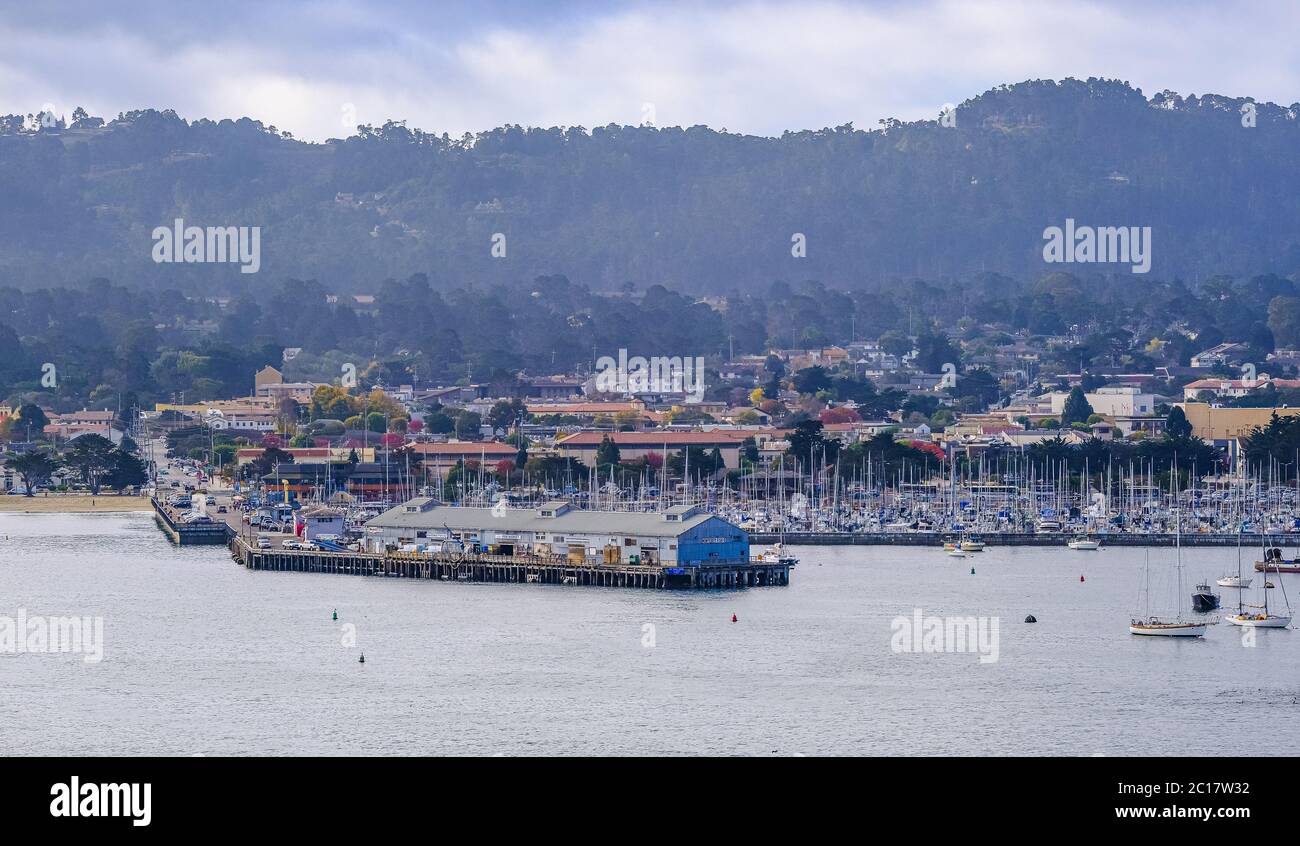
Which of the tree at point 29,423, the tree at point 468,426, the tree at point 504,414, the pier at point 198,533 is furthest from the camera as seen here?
the tree at point 504,414

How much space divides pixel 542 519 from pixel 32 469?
91.8 ft

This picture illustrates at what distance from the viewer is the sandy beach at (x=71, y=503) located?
56.2m

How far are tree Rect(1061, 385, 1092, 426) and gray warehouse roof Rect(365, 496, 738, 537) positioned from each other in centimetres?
3831

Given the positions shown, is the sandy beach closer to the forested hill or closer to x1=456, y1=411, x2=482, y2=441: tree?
x1=456, y1=411, x2=482, y2=441: tree

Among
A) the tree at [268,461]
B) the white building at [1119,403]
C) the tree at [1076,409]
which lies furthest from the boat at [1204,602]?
the white building at [1119,403]

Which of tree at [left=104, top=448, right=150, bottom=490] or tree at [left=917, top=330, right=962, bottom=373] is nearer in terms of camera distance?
tree at [left=104, top=448, right=150, bottom=490]

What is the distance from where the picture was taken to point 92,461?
61.2 metres

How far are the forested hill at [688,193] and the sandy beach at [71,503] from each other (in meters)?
103

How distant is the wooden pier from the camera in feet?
113

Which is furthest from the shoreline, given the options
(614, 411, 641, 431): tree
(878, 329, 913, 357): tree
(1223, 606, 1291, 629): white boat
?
(878, 329, 913, 357): tree

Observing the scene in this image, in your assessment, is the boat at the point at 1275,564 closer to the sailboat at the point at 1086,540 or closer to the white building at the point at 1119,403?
the sailboat at the point at 1086,540
